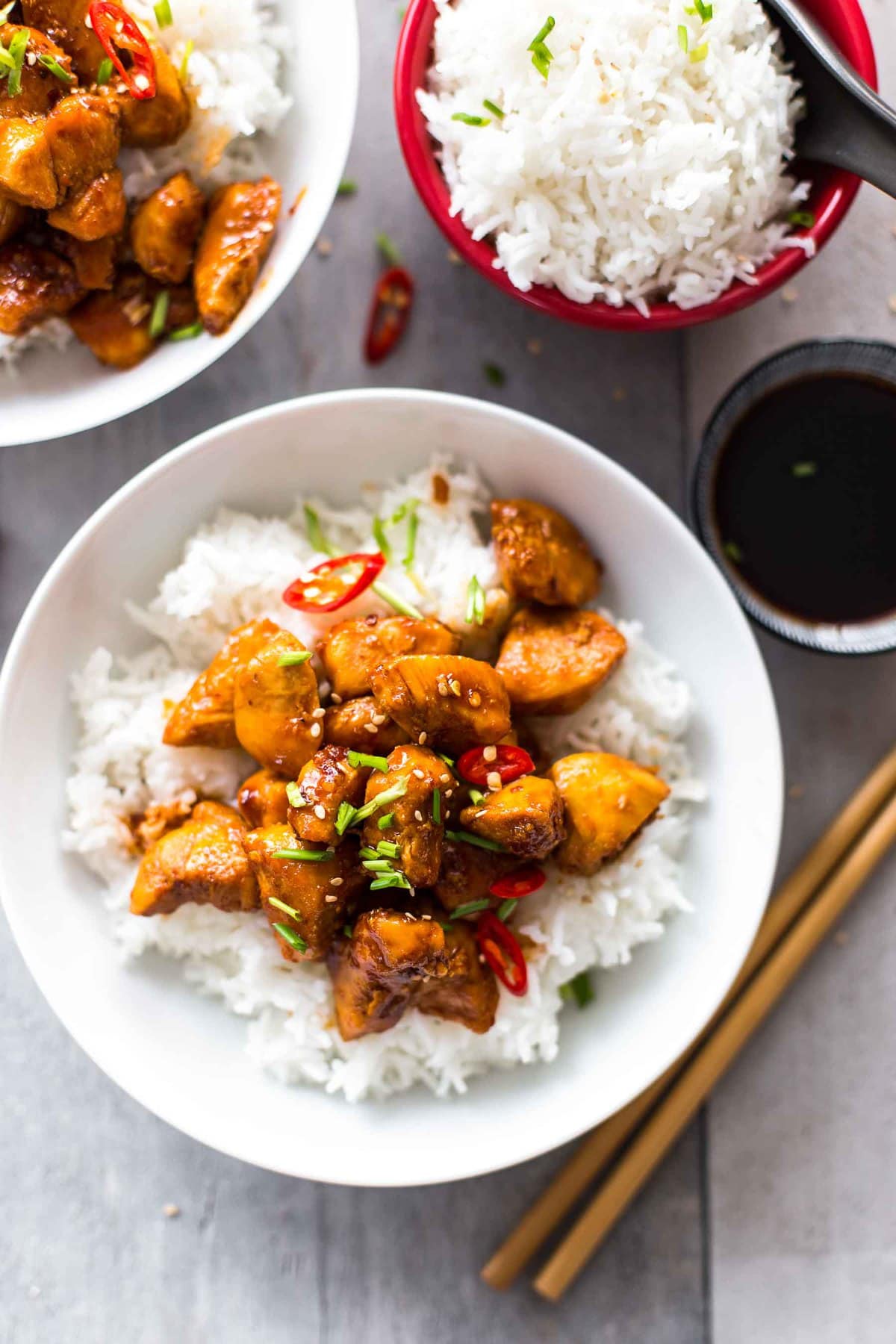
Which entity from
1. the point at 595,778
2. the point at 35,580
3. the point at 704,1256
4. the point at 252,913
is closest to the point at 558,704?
the point at 595,778

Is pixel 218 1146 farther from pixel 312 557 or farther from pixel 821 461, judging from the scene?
pixel 821 461

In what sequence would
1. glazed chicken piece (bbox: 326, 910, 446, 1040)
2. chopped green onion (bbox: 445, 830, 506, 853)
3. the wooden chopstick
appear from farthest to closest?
the wooden chopstick
chopped green onion (bbox: 445, 830, 506, 853)
glazed chicken piece (bbox: 326, 910, 446, 1040)

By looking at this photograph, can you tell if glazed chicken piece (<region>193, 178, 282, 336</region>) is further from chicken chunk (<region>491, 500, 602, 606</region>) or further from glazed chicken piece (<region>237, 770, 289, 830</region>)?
glazed chicken piece (<region>237, 770, 289, 830</region>)

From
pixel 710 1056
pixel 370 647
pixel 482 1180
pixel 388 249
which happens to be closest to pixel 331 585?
pixel 370 647

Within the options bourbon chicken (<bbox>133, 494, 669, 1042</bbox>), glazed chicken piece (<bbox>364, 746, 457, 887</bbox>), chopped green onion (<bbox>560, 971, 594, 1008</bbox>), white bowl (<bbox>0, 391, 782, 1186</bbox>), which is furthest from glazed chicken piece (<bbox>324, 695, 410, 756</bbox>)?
chopped green onion (<bbox>560, 971, 594, 1008</bbox>)

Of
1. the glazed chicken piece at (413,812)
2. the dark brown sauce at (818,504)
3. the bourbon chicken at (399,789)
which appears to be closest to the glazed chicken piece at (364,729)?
the bourbon chicken at (399,789)
